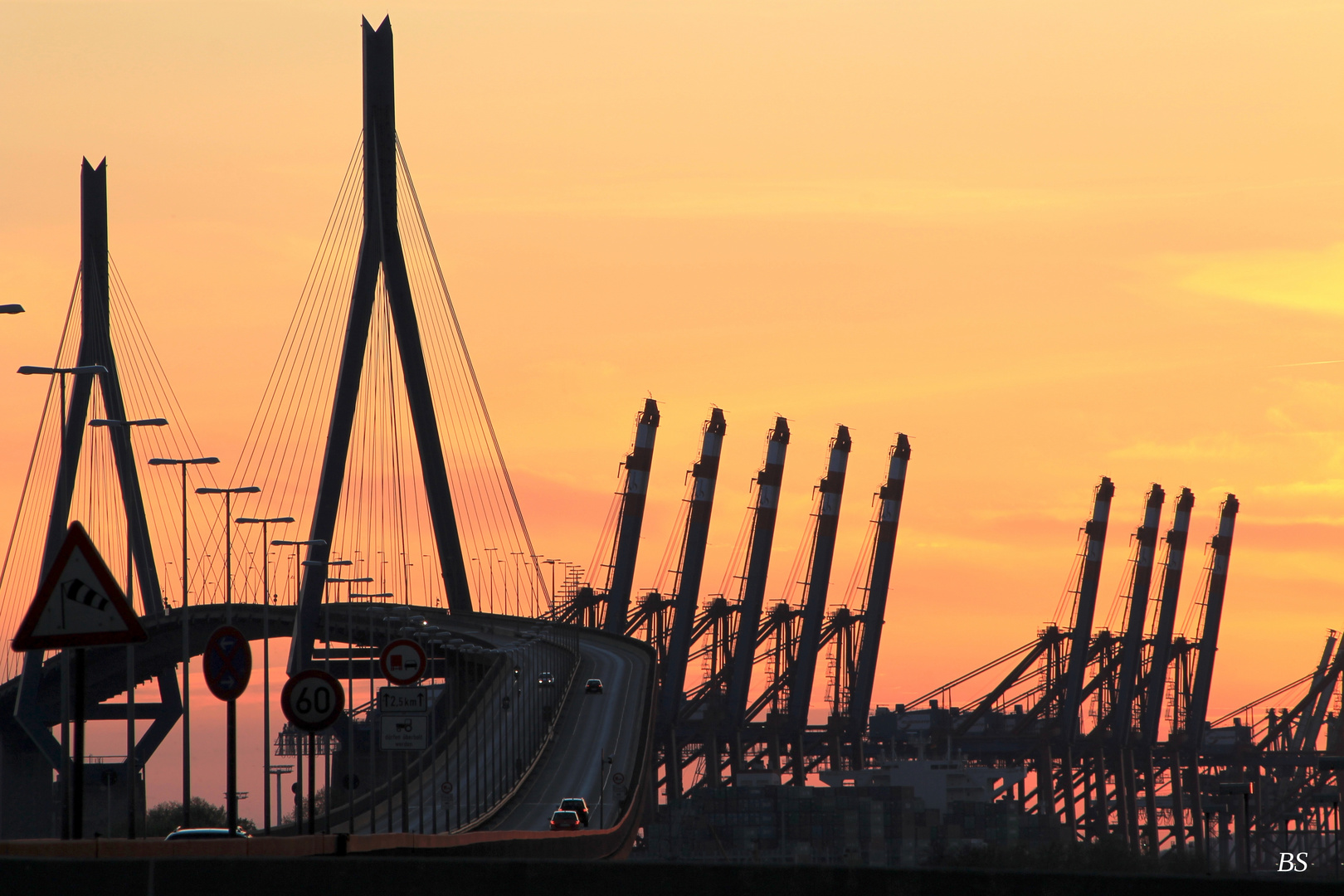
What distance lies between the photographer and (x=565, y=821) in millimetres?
55625

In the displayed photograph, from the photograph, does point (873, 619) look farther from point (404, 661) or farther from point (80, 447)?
point (404, 661)

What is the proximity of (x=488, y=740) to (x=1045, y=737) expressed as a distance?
2453 inches

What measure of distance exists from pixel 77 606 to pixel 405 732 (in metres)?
18.0

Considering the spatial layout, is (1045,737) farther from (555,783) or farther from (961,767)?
(555,783)

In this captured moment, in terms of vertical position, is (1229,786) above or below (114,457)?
below

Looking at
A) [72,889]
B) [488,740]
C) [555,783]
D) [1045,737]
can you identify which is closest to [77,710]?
[72,889]

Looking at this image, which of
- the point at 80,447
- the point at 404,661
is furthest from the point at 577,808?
the point at 80,447

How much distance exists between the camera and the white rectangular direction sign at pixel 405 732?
31.2m

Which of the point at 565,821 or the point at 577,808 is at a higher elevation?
the point at 577,808

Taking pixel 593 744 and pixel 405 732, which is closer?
pixel 405 732

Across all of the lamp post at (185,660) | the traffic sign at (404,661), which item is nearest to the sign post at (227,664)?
the traffic sign at (404,661)

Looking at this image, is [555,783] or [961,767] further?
[961,767]

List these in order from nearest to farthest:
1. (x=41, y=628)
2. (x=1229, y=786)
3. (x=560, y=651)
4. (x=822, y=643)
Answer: (x=41, y=628) < (x=1229, y=786) < (x=560, y=651) < (x=822, y=643)

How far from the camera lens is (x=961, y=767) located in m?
135
